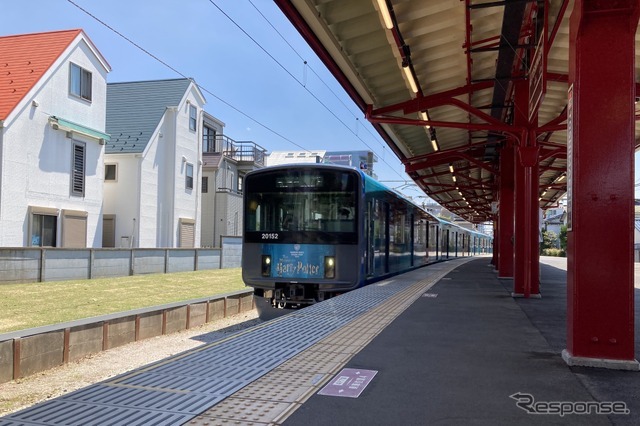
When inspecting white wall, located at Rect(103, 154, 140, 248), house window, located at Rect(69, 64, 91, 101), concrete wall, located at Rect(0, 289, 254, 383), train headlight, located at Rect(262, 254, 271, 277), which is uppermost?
house window, located at Rect(69, 64, 91, 101)

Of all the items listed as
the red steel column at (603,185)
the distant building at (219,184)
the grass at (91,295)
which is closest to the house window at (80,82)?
the grass at (91,295)

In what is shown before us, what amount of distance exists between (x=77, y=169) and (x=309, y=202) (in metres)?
12.8

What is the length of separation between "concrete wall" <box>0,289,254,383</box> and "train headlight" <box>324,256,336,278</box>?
3.30m

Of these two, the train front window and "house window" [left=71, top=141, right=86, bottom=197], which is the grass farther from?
"house window" [left=71, top=141, right=86, bottom=197]

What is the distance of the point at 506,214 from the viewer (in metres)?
16.6

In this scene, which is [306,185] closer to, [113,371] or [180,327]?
[180,327]

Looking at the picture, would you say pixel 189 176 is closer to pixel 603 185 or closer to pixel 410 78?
pixel 410 78

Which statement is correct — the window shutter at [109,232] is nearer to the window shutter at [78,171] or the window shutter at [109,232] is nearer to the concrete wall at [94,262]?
the window shutter at [78,171]

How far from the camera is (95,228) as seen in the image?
20.5m

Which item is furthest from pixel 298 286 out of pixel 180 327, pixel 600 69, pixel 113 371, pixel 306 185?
pixel 600 69

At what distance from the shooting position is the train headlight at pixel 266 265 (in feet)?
34.2

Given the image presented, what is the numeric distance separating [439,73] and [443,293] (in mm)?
4417

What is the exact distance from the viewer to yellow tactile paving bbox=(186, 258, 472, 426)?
3420mm

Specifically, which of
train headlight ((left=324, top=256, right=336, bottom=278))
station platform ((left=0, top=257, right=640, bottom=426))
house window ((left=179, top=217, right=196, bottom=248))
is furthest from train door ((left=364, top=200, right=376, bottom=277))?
house window ((left=179, top=217, right=196, bottom=248))
